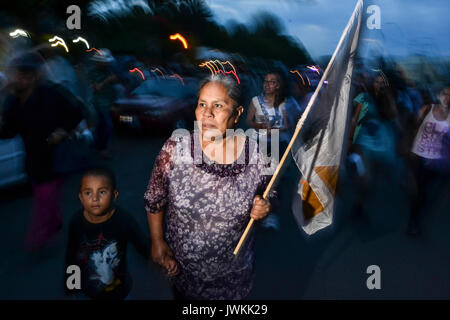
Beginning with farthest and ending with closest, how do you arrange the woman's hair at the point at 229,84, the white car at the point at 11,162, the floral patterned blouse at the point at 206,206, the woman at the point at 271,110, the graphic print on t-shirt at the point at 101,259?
1. the white car at the point at 11,162
2. the woman at the point at 271,110
3. the graphic print on t-shirt at the point at 101,259
4. the woman's hair at the point at 229,84
5. the floral patterned blouse at the point at 206,206

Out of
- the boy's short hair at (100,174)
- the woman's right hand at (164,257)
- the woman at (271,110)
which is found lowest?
the woman's right hand at (164,257)

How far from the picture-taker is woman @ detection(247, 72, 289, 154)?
487 cm

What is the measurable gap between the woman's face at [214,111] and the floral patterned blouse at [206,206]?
0.11 meters

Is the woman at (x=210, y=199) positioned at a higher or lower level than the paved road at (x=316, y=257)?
higher

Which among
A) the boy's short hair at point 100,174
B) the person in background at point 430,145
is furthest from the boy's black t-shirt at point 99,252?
the person in background at point 430,145

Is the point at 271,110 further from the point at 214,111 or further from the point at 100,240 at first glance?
the point at 100,240

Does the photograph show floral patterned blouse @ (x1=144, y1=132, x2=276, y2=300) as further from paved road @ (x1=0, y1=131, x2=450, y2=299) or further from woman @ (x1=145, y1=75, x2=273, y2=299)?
paved road @ (x1=0, y1=131, x2=450, y2=299)

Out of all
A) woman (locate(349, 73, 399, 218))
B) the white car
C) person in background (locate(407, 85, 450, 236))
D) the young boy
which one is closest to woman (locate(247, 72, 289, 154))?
woman (locate(349, 73, 399, 218))

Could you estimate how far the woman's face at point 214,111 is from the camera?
7.34ft

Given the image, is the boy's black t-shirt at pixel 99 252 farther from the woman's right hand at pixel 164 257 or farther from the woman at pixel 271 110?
the woman at pixel 271 110

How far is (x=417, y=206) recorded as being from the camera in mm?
4805

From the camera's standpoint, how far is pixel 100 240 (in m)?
2.48

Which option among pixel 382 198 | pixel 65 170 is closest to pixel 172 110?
pixel 382 198

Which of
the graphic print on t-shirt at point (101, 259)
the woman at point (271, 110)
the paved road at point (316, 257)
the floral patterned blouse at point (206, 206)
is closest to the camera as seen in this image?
the floral patterned blouse at point (206, 206)
